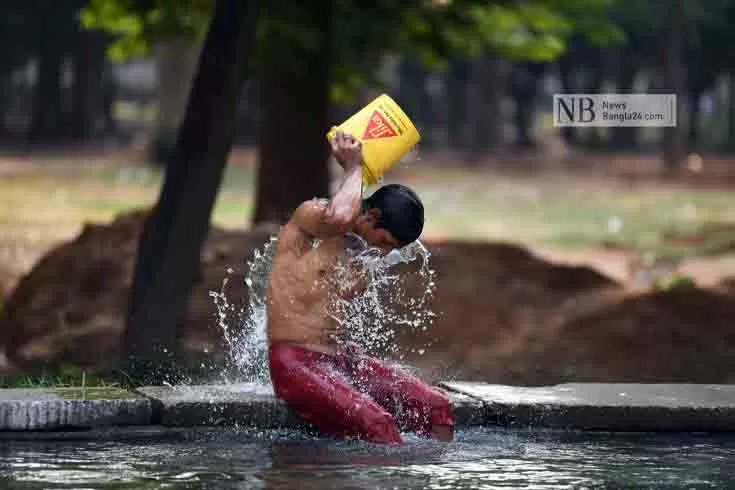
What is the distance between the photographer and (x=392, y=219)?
27.0 feet

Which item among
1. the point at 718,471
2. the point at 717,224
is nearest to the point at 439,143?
the point at 717,224

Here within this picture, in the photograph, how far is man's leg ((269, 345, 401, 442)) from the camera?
26.6 feet

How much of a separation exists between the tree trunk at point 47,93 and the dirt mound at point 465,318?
4049 cm

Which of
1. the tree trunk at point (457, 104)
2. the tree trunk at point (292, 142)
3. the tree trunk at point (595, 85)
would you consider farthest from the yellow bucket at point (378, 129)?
the tree trunk at point (595, 85)

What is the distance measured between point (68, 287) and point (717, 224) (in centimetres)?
1666

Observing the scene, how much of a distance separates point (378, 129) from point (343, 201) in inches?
14.3

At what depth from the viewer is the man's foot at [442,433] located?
8305mm

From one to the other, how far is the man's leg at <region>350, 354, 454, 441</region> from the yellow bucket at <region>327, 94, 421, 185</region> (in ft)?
3.07

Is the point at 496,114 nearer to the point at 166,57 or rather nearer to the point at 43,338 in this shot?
the point at 166,57

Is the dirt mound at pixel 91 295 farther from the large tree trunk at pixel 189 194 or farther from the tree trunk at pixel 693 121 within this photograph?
the tree trunk at pixel 693 121

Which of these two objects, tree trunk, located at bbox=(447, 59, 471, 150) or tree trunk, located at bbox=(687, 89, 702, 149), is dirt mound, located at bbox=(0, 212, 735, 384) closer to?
tree trunk, located at bbox=(687, 89, 702, 149)

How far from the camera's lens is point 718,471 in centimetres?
773

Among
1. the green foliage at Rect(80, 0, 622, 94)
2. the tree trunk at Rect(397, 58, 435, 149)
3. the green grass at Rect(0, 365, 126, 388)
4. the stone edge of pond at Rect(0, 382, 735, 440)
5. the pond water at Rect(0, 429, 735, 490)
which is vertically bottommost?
the pond water at Rect(0, 429, 735, 490)

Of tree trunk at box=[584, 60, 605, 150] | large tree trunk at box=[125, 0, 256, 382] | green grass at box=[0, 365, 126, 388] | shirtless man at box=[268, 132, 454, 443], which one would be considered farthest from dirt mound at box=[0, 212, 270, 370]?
tree trunk at box=[584, 60, 605, 150]
